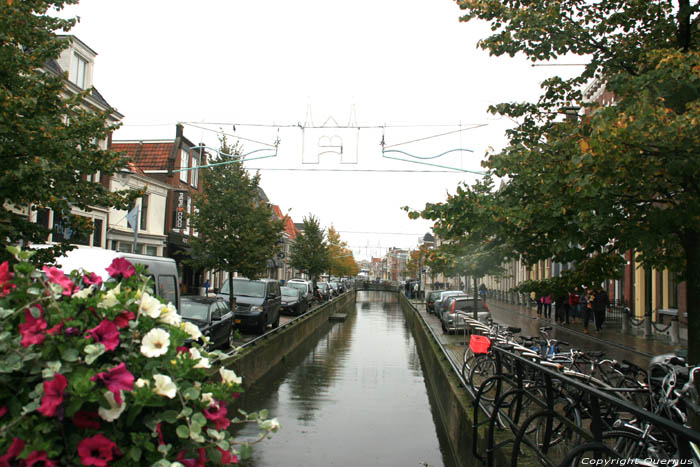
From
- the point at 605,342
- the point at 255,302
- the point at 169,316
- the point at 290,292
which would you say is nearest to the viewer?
the point at 169,316

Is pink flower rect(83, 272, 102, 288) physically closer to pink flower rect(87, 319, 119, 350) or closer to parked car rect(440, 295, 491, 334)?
pink flower rect(87, 319, 119, 350)

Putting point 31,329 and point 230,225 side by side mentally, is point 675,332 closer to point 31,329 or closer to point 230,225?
point 230,225

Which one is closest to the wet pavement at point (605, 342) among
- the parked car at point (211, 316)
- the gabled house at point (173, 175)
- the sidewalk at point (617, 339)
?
the sidewalk at point (617, 339)

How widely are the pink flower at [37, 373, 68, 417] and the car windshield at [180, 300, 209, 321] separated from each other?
11.6 meters

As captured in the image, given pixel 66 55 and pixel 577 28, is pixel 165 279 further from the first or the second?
pixel 66 55

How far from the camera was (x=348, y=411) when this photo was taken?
11859 mm

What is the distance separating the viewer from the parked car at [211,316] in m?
13.3

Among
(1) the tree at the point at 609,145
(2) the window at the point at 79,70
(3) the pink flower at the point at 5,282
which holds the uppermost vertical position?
(2) the window at the point at 79,70

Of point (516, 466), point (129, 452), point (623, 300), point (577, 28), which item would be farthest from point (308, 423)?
point (623, 300)

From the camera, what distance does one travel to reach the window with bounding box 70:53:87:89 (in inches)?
941

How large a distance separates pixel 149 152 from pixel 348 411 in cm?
2883

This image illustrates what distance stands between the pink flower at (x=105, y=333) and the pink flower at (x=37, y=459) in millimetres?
441

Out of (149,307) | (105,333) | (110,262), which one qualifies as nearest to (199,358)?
(149,307)

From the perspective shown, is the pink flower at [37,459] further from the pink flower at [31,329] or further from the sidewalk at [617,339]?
the sidewalk at [617,339]
